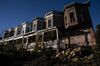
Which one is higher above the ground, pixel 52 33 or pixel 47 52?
pixel 52 33

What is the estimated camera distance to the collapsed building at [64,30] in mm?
30706

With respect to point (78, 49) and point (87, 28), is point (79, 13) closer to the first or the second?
point (87, 28)

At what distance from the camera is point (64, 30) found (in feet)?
115

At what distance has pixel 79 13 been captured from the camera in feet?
118

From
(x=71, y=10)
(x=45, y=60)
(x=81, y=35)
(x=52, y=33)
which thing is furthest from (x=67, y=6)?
(x=45, y=60)

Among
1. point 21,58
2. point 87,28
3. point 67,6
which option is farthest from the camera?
point 67,6

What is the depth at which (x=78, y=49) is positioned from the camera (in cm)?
2647

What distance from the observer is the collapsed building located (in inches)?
1209

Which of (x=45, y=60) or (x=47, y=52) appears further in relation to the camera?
(x=47, y=52)

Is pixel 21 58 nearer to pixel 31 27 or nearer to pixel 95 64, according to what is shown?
pixel 95 64

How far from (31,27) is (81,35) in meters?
20.4

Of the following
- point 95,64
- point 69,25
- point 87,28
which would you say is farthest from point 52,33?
point 95,64

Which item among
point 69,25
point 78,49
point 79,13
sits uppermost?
point 79,13

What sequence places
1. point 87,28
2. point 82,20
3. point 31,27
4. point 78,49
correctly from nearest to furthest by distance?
1. point 78,49
2. point 87,28
3. point 82,20
4. point 31,27
